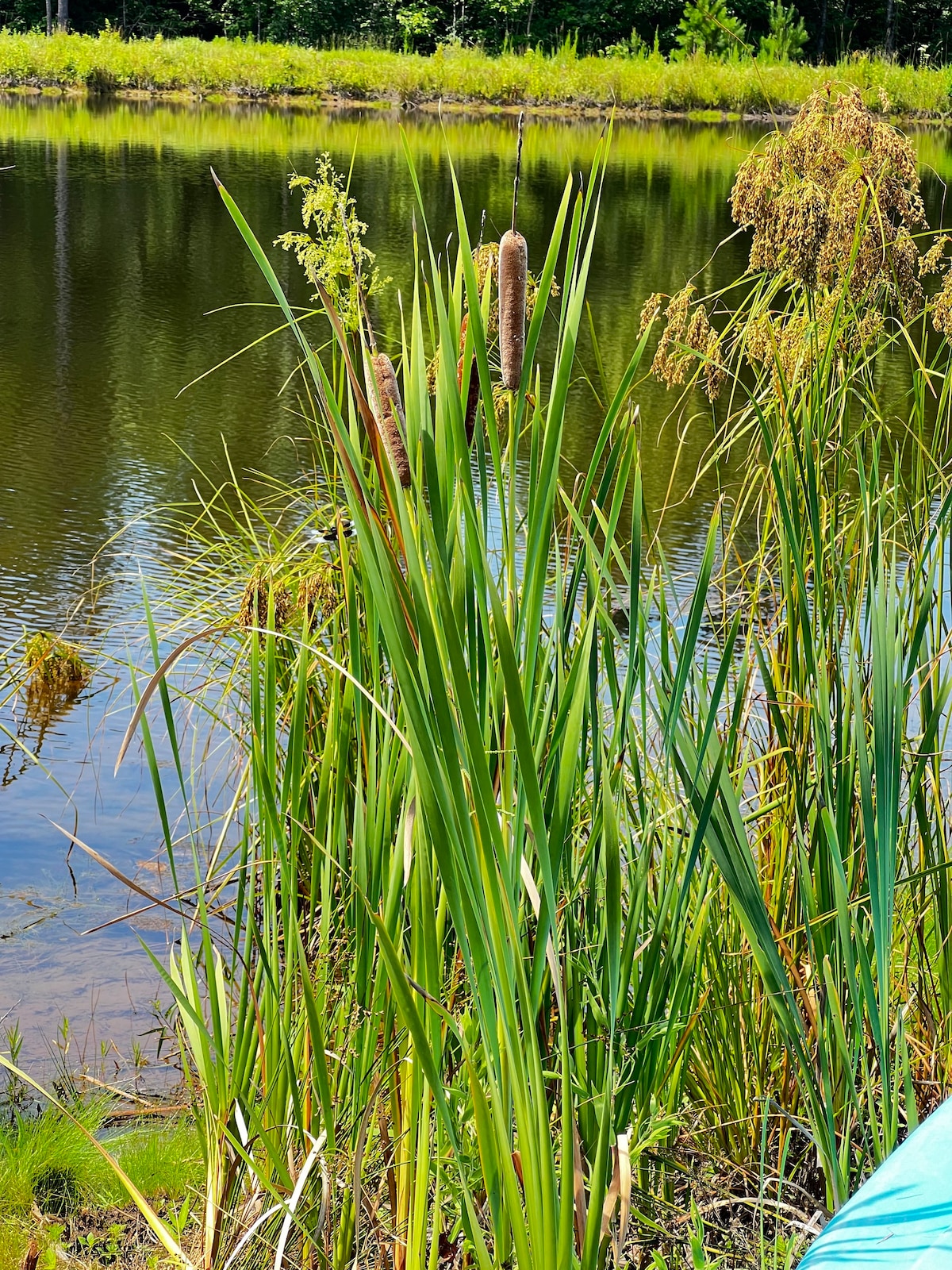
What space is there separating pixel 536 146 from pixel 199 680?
47.9 ft

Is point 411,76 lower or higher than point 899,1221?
higher

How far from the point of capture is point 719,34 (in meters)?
21.7

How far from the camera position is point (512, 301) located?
0.75m

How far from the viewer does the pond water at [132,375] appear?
2.44m

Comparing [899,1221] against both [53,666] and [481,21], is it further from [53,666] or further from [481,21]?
[481,21]

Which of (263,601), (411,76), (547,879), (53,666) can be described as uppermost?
(411,76)

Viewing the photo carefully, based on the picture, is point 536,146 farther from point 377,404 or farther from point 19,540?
point 377,404

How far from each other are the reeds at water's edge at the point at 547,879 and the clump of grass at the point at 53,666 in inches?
66.9

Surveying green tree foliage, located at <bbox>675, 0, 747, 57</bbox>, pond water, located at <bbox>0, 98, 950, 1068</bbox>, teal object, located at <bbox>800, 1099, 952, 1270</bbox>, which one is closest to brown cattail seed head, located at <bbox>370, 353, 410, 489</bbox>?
pond water, located at <bbox>0, 98, 950, 1068</bbox>

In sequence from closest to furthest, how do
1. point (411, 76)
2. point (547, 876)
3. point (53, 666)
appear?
point (547, 876)
point (53, 666)
point (411, 76)

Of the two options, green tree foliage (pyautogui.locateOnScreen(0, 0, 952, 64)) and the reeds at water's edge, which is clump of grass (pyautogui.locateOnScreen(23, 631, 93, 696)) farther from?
green tree foliage (pyautogui.locateOnScreen(0, 0, 952, 64))

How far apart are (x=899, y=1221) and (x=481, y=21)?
2717cm

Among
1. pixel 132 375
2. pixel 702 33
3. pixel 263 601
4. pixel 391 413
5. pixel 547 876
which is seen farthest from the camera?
pixel 702 33

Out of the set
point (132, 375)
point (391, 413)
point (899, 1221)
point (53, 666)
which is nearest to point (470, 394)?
point (391, 413)
